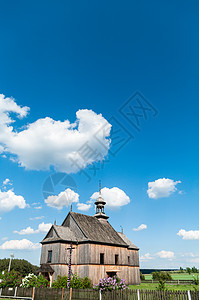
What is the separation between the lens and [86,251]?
104 feet

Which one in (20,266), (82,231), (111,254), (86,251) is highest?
(82,231)

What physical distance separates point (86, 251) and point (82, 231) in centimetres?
303

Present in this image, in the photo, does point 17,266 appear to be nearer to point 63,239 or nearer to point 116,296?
point 63,239

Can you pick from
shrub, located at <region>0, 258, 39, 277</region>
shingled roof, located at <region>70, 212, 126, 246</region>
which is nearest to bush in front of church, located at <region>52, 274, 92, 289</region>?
shingled roof, located at <region>70, 212, 126, 246</region>

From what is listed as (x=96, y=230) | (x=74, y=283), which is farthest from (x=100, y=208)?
(x=74, y=283)

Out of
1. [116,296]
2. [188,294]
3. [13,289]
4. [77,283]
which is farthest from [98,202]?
[188,294]

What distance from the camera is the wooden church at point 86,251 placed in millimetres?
30547

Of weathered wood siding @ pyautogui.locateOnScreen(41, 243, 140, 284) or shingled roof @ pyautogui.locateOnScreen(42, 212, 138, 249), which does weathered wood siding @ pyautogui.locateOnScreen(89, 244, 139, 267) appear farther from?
shingled roof @ pyautogui.locateOnScreen(42, 212, 138, 249)

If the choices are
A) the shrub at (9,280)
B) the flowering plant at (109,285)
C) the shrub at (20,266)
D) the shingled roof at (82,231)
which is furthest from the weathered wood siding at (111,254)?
the shrub at (20,266)

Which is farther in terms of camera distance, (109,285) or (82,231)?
(82,231)

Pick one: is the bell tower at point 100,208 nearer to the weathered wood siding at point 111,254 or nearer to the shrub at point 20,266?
the weathered wood siding at point 111,254

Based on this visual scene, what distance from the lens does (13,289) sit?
945 inches

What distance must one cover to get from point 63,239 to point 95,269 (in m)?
6.36

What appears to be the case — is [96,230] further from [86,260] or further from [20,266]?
[20,266]
